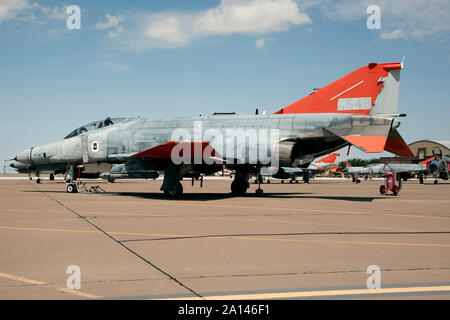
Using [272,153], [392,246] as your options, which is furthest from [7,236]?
[272,153]

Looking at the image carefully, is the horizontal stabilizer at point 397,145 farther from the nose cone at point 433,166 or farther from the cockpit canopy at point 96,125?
the nose cone at point 433,166

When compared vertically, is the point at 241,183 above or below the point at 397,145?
below

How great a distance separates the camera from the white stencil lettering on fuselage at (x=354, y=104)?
1655 cm

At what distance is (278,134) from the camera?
56.4 ft

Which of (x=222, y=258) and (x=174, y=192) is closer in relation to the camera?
(x=222, y=258)

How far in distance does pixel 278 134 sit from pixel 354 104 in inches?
132

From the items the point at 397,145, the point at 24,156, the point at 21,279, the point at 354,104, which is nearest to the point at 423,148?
the point at 397,145

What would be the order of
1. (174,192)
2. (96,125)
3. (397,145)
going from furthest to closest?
(96,125) → (397,145) → (174,192)

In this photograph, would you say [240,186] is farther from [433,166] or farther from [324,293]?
[433,166]

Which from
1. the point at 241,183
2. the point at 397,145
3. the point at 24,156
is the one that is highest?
the point at 397,145

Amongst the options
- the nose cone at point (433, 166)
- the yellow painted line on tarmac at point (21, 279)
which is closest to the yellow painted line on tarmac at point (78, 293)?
the yellow painted line on tarmac at point (21, 279)

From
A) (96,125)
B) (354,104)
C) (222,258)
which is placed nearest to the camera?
(222,258)

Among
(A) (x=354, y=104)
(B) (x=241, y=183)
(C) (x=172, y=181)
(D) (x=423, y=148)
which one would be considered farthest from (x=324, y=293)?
(D) (x=423, y=148)

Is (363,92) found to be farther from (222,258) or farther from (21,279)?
(21,279)
